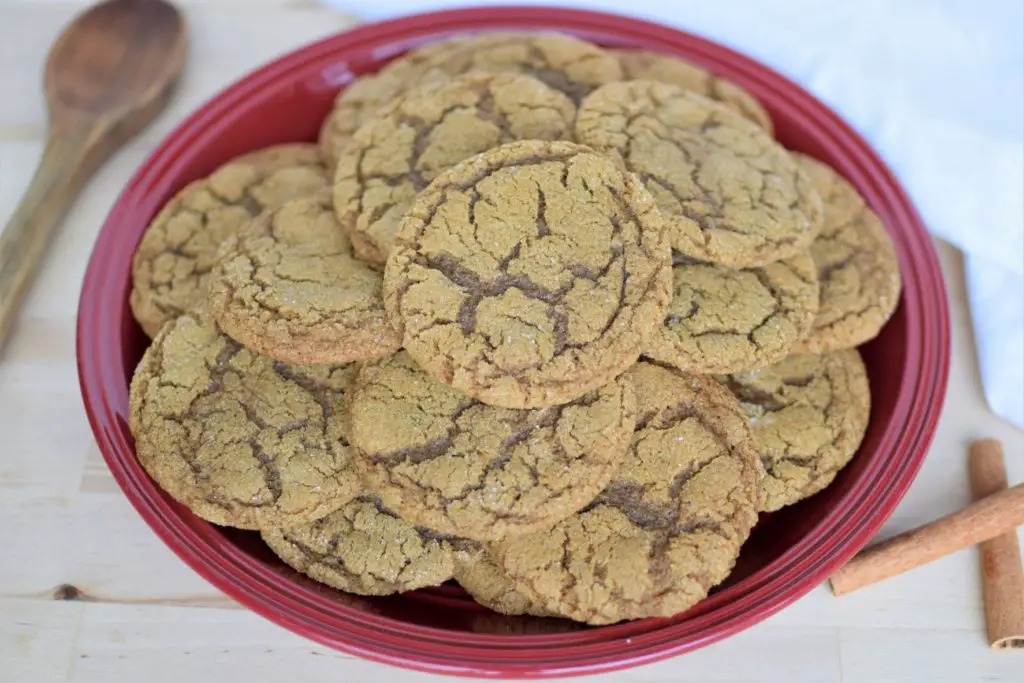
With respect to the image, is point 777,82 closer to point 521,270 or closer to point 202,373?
point 521,270

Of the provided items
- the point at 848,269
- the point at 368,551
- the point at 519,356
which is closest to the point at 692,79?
the point at 848,269

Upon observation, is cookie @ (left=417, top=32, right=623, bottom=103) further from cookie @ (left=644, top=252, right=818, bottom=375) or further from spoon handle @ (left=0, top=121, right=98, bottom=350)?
spoon handle @ (left=0, top=121, right=98, bottom=350)

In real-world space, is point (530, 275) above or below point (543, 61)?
below

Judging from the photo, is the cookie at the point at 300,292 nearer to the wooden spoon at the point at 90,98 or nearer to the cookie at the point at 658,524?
the cookie at the point at 658,524

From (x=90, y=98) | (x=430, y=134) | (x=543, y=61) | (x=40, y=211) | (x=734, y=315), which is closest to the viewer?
(x=734, y=315)

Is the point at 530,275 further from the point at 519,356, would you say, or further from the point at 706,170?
the point at 706,170

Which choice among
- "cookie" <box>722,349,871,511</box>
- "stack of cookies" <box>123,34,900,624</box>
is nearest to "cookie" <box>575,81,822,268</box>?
"stack of cookies" <box>123,34,900,624</box>

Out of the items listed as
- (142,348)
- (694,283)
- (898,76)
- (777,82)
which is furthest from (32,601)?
(898,76)
